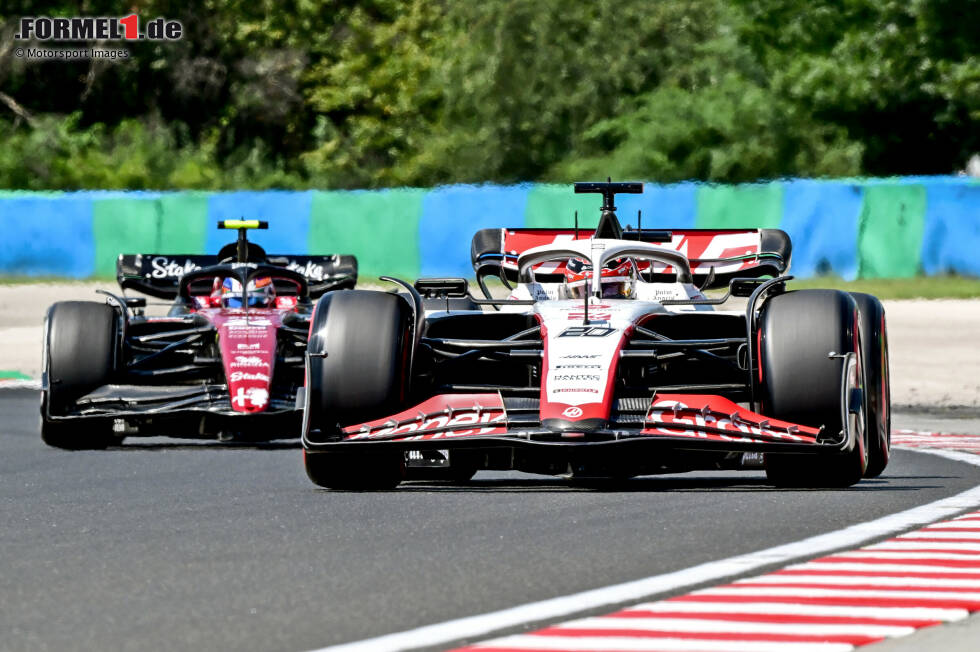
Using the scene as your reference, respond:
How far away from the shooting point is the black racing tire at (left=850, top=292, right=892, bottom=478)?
37.4ft

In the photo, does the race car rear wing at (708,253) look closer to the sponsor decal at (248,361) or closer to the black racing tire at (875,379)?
the sponsor decal at (248,361)

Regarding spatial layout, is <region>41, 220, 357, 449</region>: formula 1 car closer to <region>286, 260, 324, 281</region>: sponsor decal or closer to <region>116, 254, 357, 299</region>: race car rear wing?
<region>116, 254, 357, 299</region>: race car rear wing

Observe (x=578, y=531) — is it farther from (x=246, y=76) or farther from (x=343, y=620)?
(x=246, y=76)

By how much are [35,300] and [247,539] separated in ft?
93.9

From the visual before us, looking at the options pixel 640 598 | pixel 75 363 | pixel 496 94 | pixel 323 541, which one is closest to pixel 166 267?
pixel 75 363

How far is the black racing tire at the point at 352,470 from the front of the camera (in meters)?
11.6

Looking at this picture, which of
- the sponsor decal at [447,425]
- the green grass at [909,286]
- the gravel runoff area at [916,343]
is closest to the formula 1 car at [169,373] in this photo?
the sponsor decal at [447,425]

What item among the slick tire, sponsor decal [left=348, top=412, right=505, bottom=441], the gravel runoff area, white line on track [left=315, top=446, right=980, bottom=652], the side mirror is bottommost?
the gravel runoff area

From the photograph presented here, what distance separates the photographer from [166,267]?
17.6 m

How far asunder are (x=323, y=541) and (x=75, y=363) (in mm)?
6247

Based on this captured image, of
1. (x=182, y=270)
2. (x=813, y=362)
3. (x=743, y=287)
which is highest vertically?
(x=743, y=287)

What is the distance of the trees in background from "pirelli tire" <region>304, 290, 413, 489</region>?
107ft

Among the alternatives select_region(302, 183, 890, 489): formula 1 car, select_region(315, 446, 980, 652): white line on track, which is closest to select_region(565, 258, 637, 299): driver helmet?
select_region(302, 183, 890, 489): formula 1 car

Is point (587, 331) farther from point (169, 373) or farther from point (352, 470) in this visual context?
point (169, 373)
